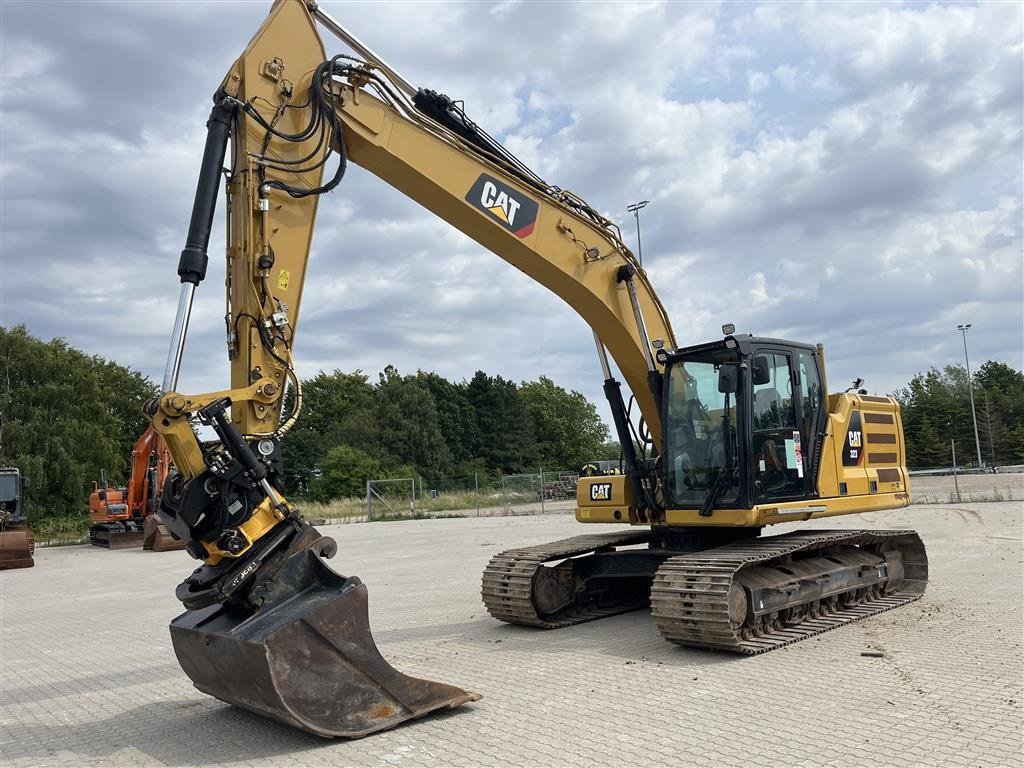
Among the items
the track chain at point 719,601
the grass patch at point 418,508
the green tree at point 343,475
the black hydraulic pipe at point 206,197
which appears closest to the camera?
the black hydraulic pipe at point 206,197

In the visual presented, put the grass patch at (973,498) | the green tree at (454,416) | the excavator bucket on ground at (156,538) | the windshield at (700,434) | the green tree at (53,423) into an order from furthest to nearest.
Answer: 1. the green tree at (454,416)
2. the green tree at (53,423)
3. the excavator bucket on ground at (156,538)
4. the grass patch at (973,498)
5. the windshield at (700,434)

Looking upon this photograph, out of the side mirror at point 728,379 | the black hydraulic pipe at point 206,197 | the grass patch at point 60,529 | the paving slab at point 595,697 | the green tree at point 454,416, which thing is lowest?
the paving slab at point 595,697

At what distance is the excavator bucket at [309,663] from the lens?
16.4ft

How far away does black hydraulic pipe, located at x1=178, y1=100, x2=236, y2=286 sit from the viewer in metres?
5.66

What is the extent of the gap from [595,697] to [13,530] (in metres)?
20.2

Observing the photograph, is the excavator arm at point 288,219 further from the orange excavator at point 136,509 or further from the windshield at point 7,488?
the windshield at point 7,488

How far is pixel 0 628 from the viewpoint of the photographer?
38.1 ft

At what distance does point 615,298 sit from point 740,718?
4.35 meters

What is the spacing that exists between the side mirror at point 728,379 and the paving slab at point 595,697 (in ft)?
7.62

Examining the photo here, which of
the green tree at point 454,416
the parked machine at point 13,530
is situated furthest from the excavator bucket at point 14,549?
the green tree at point 454,416

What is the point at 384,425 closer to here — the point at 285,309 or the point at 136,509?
the point at 136,509

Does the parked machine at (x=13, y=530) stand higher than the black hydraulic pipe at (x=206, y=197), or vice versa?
the black hydraulic pipe at (x=206, y=197)

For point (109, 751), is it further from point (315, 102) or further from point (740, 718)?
point (315, 102)

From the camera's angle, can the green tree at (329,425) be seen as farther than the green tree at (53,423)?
Yes
